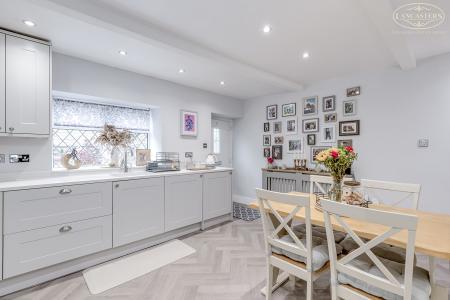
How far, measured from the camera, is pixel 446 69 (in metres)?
2.81

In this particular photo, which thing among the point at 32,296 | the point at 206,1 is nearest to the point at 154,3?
the point at 206,1

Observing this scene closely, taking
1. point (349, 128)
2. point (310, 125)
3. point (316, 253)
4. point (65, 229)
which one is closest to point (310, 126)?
point (310, 125)

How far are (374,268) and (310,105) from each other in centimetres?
317

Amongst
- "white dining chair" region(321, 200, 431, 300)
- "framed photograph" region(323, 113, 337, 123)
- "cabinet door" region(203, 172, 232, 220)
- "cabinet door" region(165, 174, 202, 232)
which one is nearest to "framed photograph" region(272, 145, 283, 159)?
"framed photograph" region(323, 113, 337, 123)

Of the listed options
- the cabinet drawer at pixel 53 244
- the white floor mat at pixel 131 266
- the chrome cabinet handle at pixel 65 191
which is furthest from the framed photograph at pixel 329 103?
the chrome cabinet handle at pixel 65 191

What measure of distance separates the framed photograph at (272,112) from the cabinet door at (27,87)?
360 centimetres

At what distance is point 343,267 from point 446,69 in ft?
10.1

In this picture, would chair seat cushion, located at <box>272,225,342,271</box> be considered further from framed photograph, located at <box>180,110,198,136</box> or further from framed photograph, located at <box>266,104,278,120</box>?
framed photograph, located at <box>266,104,278,120</box>

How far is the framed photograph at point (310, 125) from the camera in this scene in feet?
13.0

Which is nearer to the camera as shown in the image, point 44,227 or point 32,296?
point 32,296

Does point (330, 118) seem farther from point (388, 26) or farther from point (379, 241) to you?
point (379, 241)

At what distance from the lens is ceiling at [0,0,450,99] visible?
1.83m

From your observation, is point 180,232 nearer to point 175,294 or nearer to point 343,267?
point 175,294

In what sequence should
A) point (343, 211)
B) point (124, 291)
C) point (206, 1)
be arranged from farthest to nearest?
point (124, 291)
point (206, 1)
point (343, 211)
